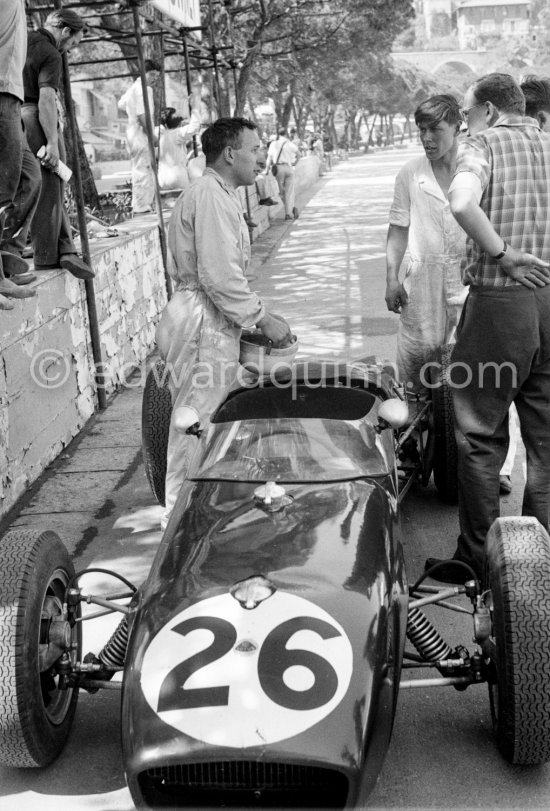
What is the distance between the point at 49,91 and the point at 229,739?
5761 mm

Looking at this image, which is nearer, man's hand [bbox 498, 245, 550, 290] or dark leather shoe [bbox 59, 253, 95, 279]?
man's hand [bbox 498, 245, 550, 290]

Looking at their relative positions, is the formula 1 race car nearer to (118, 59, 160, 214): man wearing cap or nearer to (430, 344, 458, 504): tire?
(430, 344, 458, 504): tire

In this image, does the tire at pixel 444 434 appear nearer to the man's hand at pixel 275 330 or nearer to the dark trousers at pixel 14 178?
the man's hand at pixel 275 330

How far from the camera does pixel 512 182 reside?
4.21 m

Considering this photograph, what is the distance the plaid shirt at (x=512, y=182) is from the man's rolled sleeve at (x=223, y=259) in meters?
1.26

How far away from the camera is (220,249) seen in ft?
16.3

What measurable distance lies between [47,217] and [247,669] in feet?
17.7

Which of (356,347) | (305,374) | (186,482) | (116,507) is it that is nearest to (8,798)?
(186,482)

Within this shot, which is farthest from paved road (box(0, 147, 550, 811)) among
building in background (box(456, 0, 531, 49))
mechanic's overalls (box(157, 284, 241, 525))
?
building in background (box(456, 0, 531, 49))

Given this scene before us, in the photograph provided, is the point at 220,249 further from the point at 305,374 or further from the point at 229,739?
the point at 229,739

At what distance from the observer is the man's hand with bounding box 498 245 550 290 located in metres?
4.15

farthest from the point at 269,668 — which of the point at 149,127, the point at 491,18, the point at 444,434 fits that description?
the point at 491,18

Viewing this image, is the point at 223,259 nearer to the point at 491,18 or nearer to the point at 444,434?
the point at 444,434

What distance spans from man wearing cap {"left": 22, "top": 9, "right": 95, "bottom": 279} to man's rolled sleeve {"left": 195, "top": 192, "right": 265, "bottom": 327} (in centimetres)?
272
